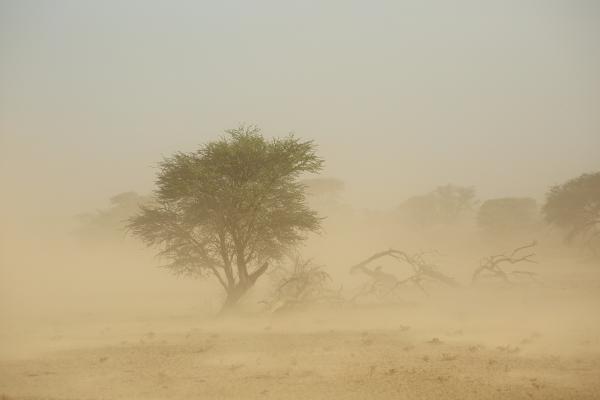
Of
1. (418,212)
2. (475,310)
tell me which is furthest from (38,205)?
(475,310)

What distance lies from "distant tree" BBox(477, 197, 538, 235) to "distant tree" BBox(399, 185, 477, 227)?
9972mm

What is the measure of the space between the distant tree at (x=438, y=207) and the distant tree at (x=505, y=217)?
9.97 m

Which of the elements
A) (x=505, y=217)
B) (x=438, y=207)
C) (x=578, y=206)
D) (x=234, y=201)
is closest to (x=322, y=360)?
Result: (x=234, y=201)

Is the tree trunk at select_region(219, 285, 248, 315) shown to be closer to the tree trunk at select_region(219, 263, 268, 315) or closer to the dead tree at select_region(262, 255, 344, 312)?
the tree trunk at select_region(219, 263, 268, 315)

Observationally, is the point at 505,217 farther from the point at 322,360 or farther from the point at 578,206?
the point at 322,360

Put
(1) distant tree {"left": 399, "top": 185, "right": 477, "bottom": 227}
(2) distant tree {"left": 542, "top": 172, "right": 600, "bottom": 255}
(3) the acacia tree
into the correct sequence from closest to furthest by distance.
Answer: (3) the acacia tree → (2) distant tree {"left": 542, "top": 172, "right": 600, "bottom": 255} → (1) distant tree {"left": 399, "top": 185, "right": 477, "bottom": 227}

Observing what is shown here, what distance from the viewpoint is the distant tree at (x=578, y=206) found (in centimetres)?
3719

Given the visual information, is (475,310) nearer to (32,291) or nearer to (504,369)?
(504,369)

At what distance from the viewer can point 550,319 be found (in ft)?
51.9

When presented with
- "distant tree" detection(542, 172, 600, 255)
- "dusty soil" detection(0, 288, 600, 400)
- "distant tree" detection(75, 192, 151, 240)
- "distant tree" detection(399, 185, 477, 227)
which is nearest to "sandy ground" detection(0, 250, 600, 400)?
"dusty soil" detection(0, 288, 600, 400)

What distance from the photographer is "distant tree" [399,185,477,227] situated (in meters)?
58.5

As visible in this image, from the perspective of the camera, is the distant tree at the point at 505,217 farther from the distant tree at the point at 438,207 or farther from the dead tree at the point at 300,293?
the dead tree at the point at 300,293

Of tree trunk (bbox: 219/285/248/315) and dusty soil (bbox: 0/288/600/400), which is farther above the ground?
tree trunk (bbox: 219/285/248/315)

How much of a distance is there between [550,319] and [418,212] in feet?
143
